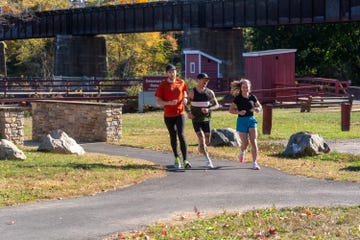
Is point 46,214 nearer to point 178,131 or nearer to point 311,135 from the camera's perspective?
point 178,131

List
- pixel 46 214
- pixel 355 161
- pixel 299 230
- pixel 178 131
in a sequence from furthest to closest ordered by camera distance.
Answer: pixel 355 161 → pixel 178 131 → pixel 46 214 → pixel 299 230

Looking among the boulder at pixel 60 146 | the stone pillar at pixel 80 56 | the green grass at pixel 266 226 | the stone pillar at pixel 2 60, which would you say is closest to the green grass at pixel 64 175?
the boulder at pixel 60 146

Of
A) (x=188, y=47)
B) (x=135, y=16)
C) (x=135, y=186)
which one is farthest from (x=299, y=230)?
(x=135, y=16)

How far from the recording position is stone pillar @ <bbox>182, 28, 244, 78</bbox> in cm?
5594

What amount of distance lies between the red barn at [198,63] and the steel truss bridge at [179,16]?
8.95ft

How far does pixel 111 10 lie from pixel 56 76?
24.8ft

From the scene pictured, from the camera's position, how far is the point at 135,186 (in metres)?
12.0

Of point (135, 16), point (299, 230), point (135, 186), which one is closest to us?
point (299, 230)

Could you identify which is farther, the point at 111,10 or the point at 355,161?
the point at 111,10

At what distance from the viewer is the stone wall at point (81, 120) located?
20234 millimetres

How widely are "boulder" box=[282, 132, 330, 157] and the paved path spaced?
7.48ft

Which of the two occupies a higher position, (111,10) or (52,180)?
(111,10)

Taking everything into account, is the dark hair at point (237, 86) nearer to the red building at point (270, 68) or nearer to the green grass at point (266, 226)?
the green grass at point (266, 226)

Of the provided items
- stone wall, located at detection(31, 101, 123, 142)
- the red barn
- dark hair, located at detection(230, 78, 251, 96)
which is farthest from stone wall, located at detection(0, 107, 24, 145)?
the red barn
